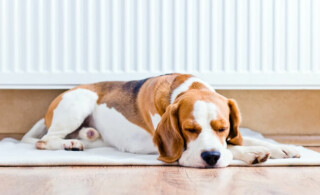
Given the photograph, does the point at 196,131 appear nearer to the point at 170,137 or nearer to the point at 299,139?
the point at 170,137

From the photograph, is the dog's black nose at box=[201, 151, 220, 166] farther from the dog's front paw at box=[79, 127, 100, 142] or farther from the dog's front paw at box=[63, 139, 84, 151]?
the dog's front paw at box=[79, 127, 100, 142]

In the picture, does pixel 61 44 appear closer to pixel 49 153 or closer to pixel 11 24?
pixel 11 24

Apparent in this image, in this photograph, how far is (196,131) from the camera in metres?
1.53

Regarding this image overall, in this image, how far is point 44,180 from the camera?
1324mm

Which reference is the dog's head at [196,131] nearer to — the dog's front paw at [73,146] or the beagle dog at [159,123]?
the beagle dog at [159,123]

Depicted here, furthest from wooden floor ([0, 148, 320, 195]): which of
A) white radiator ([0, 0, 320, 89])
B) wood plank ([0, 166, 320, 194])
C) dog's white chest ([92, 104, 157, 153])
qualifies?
white radiator ([0, 0, 320, 89])

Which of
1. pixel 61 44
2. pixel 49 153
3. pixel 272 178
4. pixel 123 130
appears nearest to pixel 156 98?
pixel 123 130

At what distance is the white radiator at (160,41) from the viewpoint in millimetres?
2297

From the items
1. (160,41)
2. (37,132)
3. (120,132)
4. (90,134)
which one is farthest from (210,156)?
(37,132)

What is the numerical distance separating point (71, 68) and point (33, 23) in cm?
30

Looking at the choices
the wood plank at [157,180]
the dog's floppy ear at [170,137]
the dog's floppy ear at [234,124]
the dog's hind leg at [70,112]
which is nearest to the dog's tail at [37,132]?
the dog's hind leg at [70,112]

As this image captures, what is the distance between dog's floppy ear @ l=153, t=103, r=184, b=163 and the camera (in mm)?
1568

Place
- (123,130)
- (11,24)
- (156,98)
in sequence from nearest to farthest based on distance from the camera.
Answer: (156,98) < (123,130) < (11,24)

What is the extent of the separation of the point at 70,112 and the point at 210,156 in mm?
877
